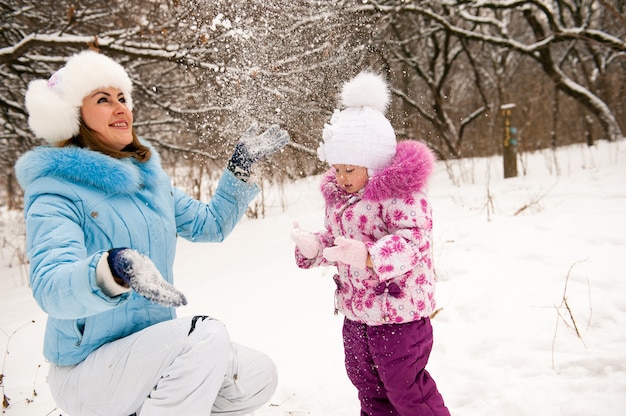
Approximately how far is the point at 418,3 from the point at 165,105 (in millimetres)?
4254

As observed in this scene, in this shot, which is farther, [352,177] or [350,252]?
[352,177]

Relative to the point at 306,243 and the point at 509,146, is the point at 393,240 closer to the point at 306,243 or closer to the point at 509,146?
the point at 306,243

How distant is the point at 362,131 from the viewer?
1661mm

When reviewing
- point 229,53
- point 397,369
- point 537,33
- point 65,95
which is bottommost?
point 397,369

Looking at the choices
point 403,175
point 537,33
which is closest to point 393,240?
point 403,175

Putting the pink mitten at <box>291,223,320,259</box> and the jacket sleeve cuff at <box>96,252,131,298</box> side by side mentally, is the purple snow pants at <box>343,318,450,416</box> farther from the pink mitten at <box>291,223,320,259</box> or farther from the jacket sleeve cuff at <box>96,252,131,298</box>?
the jacket sleeve cuff at <box>96,252,131,298</box>

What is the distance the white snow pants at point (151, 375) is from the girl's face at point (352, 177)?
711 millimetres

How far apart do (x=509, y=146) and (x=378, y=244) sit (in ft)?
18.2

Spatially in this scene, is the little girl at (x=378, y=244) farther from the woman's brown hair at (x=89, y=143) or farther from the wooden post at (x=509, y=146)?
the wooden post at (x=509, y=146)

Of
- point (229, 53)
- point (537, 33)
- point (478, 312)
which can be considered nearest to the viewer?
point (478, 312)

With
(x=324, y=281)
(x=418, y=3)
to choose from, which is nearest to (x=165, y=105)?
(x=324, y=281)

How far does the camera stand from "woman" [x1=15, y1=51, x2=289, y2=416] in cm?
125

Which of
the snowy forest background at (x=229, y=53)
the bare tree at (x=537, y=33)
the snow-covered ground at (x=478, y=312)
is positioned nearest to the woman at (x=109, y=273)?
the snow-covered ground at (x=478, y=312)

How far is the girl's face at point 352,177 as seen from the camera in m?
1.71
